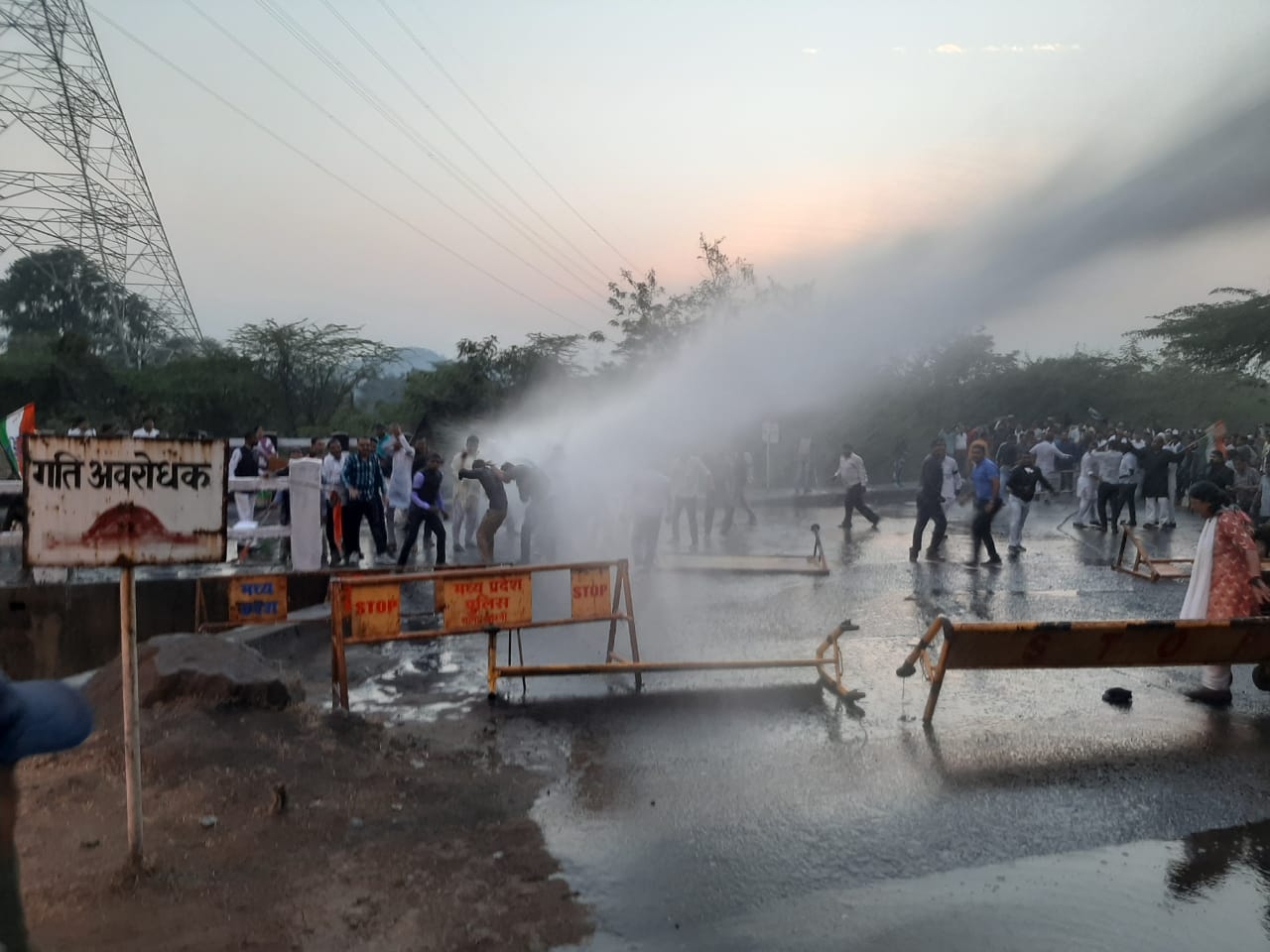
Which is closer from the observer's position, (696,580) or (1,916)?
(1,916)

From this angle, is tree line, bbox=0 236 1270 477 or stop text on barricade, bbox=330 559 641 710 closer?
stop text on barricade, bbox=330 559 641 710

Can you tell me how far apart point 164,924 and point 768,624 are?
7.30 meters

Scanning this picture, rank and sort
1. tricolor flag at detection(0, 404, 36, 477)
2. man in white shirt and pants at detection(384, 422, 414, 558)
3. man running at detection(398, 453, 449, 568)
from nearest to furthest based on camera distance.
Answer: tricolor flag at detection(0, 404, 36, 477)
man running at detection(398, 453, 449, 568)
man in white shirt and pants at detection(384, 422, 414, 558)

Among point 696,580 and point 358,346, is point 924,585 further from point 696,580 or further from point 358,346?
point 358,346

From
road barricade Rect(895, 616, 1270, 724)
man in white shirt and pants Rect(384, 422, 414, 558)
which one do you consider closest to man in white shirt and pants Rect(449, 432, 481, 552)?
man in white shirt and pants Rect(384, 422, 414, 558)

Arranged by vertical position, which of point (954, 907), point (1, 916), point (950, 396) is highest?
point (950, 396)

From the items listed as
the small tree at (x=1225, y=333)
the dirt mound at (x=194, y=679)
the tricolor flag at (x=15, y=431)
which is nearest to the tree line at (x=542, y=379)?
the small tree at (x=1225, y=333)

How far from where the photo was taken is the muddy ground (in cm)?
403

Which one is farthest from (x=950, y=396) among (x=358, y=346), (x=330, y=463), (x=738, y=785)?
(x=738, y=785)

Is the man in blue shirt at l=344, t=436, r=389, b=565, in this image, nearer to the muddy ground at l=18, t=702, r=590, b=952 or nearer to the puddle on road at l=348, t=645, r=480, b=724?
the puddle on road at l=348, t=645, r=480, b=724

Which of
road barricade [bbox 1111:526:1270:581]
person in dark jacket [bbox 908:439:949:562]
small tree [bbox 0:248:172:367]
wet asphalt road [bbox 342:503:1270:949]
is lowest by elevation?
wet asphalt road [bbox 342:503:1270:949]

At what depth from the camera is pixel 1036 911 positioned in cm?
433

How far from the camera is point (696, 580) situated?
13.3 m

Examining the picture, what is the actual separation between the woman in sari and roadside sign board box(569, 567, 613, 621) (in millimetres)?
4582
